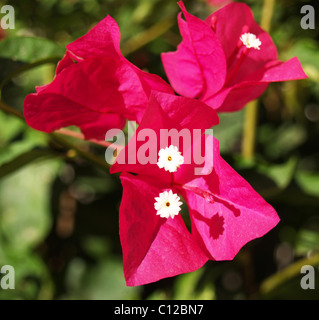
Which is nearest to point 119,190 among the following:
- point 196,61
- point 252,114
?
point 252,114

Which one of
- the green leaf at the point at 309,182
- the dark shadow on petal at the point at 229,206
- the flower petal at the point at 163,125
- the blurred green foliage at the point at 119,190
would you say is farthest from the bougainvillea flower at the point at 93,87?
the green leaf at the point at 309,182

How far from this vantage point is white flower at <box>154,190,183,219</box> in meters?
0.60

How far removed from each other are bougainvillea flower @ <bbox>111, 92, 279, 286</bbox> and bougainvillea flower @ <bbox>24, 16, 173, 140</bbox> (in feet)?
0.22

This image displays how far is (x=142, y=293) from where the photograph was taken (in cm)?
123

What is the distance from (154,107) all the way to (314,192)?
1.62 ft

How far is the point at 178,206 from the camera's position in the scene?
0.61 meters

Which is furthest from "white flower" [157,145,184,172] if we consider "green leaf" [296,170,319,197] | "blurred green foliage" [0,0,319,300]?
"green leaf" [296,170,319,197]

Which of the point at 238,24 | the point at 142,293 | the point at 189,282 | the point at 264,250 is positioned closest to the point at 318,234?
the point at 264,250

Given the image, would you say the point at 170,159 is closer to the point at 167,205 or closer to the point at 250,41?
the point at 167,205

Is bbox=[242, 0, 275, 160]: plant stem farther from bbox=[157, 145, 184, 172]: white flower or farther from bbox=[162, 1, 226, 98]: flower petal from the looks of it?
bbox=[157, 145, 184, 172]: white flower

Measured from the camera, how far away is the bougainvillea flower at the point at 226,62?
2.23ft

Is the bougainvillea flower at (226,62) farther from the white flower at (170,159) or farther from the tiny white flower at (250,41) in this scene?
the white flower at (170,159)

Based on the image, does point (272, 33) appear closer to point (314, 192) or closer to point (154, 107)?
point (314, 192)

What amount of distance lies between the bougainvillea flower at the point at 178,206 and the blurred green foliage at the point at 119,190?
Answer: 0.95ft
